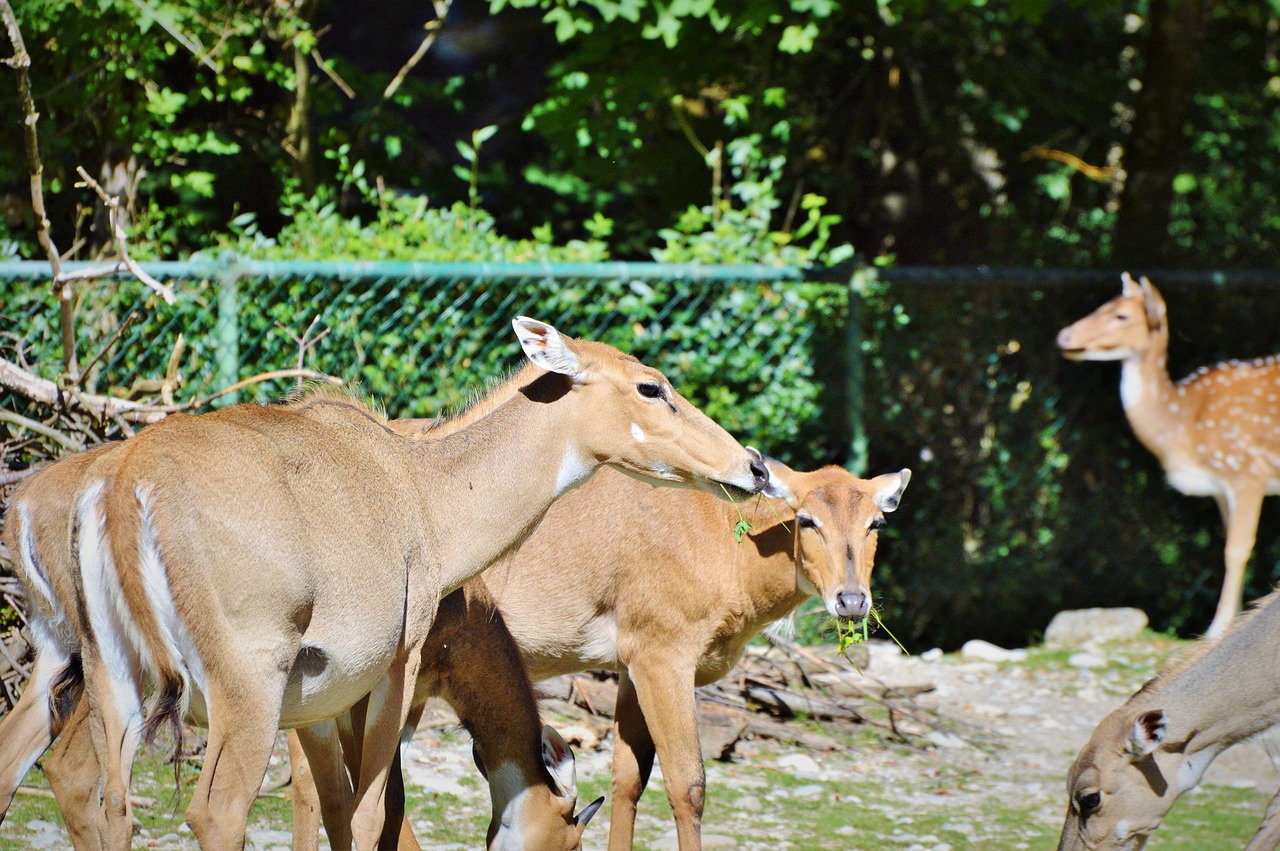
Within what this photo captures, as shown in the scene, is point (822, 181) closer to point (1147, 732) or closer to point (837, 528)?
point (837, 528)

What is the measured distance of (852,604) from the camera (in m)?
4.83

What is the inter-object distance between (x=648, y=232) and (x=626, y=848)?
550 cm

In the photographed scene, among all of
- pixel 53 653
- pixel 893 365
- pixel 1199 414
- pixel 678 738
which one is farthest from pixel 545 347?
pixel 1199 414

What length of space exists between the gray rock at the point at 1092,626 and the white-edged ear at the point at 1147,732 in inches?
149

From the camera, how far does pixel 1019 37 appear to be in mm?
10672

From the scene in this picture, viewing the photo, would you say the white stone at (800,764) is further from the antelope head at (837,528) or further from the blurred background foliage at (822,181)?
the blurred background foliage at (822,181)

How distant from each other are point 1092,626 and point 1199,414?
1371 mm

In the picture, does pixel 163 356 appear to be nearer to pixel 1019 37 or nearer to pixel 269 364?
pixel 269 364

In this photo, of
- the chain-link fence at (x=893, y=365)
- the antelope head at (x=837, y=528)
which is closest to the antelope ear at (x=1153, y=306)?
the chain-link fence at (x=893, y=365)

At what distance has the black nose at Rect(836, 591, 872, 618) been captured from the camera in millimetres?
4816

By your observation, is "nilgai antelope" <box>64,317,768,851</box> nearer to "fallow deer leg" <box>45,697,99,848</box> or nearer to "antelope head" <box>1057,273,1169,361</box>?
"fallow deer leg" <box>45,697,99,848</box>

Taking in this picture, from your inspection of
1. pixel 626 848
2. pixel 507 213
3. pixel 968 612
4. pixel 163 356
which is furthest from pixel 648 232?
pixel 626 848

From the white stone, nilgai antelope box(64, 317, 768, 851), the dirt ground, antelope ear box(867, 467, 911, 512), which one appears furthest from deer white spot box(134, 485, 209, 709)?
the white stone

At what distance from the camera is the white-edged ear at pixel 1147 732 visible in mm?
4430
